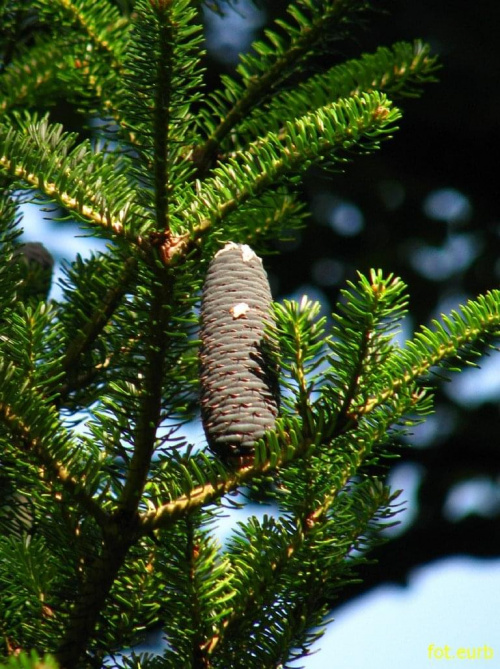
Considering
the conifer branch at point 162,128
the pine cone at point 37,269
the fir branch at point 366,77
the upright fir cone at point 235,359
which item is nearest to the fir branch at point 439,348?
the upright fir cone at point 235,359

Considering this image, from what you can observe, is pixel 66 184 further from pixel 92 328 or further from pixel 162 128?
pixel 92 328

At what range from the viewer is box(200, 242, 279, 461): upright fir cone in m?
0.59

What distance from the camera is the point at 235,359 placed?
1.99 feet

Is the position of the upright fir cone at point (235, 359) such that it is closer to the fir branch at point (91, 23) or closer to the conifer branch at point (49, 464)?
the conifer branch at point (49, 464)

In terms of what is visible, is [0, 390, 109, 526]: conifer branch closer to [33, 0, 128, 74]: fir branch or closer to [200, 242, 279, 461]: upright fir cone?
[200, 242, 279, 461]: upright fir cone

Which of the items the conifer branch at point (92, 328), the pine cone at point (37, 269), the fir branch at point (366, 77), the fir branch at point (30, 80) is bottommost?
the conifer branch at point (92, 328)

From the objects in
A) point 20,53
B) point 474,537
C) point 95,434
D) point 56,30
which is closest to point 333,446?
point 95,434

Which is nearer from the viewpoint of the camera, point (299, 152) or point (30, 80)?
point (299, 152)

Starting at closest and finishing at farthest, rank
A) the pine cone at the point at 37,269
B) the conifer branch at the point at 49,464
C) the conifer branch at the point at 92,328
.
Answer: the conifer branch at the point at 49,464
the conifer branch at the point at 92,328
the pine cone at the point at 37,269

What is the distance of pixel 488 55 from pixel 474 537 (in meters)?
1.26

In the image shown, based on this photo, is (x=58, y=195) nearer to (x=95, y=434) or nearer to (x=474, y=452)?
(x=95, y=434)

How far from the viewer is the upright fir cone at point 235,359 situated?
1.94 feet

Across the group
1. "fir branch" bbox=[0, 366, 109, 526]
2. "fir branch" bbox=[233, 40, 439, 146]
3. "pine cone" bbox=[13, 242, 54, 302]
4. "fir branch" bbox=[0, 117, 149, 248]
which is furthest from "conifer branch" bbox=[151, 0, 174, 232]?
"pine cone" bbox=[13, 242, 54, 302]

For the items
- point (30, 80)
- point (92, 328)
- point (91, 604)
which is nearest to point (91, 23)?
point (30, 80)
